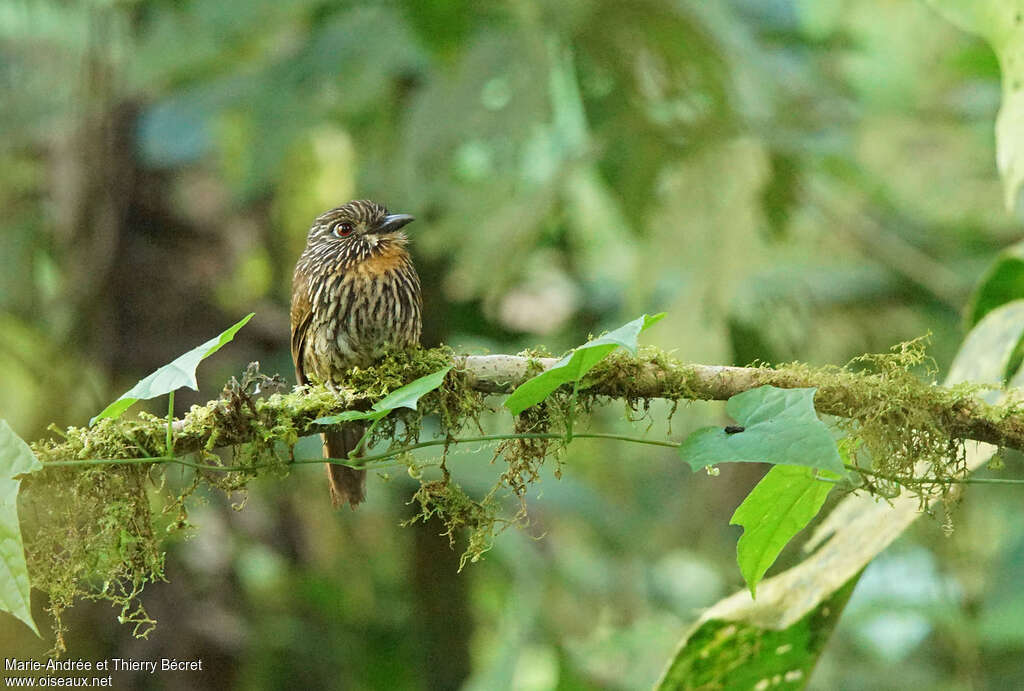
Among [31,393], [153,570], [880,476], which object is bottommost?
[31,393]

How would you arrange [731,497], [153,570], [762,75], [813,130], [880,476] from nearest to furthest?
[880,476] → [153,570] → [762,75] → [813,130] → [731,497]

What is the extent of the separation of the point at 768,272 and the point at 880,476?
3437 millimetres

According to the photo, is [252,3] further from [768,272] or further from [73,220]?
[768,272]

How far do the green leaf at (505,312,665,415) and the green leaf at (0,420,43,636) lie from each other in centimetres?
71

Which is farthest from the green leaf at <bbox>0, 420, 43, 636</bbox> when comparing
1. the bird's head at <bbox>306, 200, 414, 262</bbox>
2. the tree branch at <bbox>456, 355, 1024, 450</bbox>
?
the bird's head at <bbox>306, 200, 414, 262</bbox>

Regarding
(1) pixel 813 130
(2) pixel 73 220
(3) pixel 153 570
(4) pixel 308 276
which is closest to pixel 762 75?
(1) pixel 813 130

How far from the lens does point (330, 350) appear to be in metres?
2.70

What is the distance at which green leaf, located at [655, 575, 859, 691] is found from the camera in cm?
225

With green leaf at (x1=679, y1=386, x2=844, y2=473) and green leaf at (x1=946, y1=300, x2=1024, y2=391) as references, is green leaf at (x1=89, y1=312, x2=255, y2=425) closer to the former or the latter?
green leaf at (x1=679, y1=386, x2=844, y2=473)

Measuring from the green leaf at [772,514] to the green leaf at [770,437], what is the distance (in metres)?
0.13

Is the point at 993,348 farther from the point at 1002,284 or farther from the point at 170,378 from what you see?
the point at 170,378

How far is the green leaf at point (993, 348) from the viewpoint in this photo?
2.37 metres

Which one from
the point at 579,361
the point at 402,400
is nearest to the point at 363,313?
the point at 402,400

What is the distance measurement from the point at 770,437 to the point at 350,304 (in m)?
1.48
